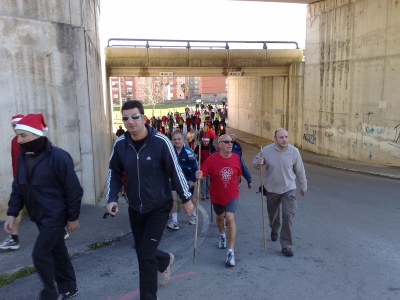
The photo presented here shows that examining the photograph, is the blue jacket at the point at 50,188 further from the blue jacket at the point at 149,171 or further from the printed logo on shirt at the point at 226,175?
the printed logo on shirt at the point at 226,175

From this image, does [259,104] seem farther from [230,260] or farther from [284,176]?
[230,260]

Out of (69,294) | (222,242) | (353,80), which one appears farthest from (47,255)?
(353,80)

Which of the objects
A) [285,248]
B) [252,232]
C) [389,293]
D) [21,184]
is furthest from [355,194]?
[21,184]

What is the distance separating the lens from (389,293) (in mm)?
4430

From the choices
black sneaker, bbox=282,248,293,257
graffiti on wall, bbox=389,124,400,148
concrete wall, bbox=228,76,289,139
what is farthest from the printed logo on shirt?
concrete wall, bbox=228,76,289,139

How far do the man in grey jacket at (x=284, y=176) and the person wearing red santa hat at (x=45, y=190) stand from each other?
2976 millimetres

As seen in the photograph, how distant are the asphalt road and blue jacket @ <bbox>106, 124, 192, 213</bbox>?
131 cm

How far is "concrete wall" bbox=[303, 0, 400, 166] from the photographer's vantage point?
14109 mm

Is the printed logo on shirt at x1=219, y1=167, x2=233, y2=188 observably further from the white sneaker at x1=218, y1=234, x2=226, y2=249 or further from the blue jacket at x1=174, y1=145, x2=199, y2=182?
the blue jacket at x1=174, y1=145, x2=199, y2=182

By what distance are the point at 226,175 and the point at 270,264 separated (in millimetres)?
1384

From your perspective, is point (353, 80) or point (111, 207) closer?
point (111, 207)

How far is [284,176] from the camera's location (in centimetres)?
575

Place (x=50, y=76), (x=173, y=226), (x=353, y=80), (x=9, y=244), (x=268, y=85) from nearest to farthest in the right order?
(x=9, y=244) < (x=173, y=226) < (x=50, y=76) < (x=353, y=80) < (x=268, y=85)

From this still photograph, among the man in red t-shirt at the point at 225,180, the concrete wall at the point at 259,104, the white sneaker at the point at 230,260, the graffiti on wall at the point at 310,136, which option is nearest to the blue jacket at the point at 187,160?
the man in red t-shirt at the point at 225,180
